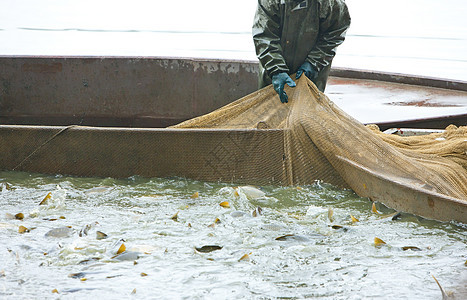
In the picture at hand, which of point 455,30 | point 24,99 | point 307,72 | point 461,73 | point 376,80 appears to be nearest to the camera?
point 307,72

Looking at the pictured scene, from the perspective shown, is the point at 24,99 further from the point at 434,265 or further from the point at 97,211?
the point at 434,265

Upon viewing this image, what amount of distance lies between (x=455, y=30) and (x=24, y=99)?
14066 millimetres

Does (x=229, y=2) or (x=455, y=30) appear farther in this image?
(x=229, y=2)

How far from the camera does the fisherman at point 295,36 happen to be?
4.58 metres

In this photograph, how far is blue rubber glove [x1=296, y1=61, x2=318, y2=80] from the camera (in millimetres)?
4634

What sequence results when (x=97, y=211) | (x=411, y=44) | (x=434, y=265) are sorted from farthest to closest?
(x=411, y=44)
(x=97, y=211)
(x=434, y=265)

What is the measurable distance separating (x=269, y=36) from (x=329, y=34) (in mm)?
467

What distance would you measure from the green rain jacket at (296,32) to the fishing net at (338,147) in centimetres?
27

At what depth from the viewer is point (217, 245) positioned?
3.28 metres

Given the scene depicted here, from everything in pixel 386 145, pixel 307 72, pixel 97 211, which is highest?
pixel 307 72

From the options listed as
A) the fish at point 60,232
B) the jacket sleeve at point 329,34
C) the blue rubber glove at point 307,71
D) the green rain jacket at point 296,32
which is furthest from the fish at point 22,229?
the jacket sleeve at point 329,34

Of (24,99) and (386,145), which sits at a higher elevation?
(386,145)

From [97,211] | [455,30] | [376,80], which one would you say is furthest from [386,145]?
[455,30]

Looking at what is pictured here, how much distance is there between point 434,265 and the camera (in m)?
3.05
